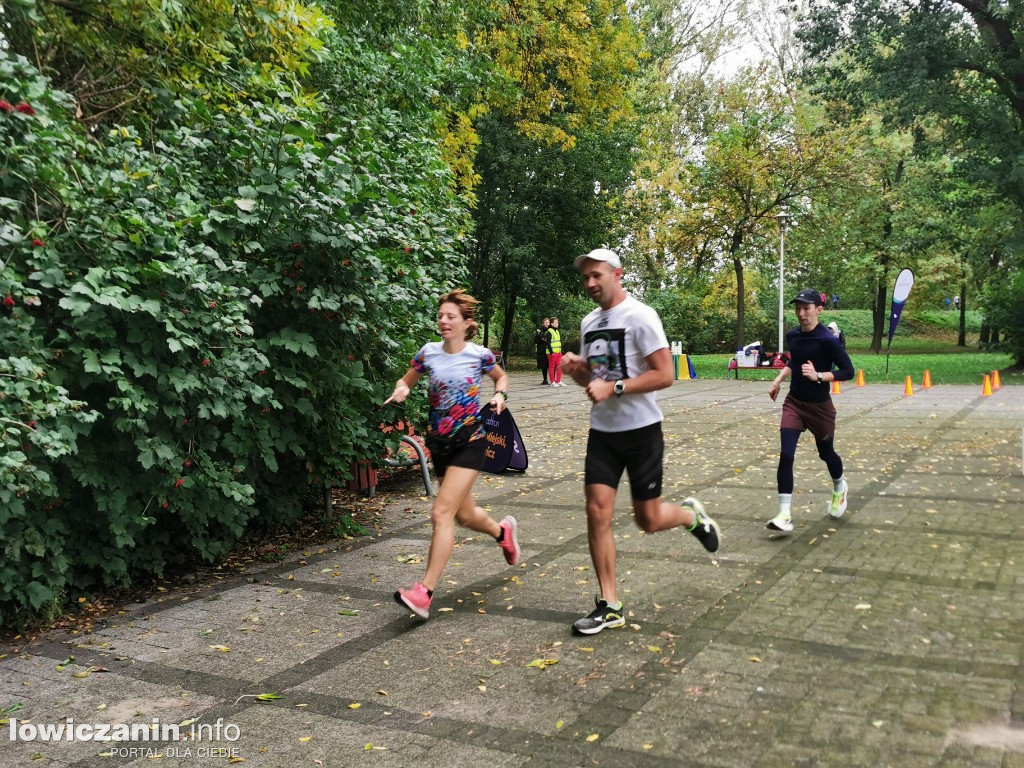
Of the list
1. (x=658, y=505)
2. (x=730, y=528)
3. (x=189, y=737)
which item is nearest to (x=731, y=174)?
(x=730, y=528)

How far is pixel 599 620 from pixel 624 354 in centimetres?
143

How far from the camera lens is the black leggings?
705 cm

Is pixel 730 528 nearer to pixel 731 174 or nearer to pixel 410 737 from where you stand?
pixel 410 737

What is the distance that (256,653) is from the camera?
4715 millimetres

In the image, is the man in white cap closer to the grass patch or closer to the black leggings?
the black leggings

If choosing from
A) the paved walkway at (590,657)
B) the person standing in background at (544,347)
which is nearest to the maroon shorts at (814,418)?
the paved walkway at (590,657)

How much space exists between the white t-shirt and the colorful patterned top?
0.78 meters

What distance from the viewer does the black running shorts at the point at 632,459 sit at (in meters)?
4.90

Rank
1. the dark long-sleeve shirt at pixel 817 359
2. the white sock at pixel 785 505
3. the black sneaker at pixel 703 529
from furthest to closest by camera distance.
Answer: the dark long-sleeve shirt at pixel 817 359 → the white sock at pixel 785 505 → the black sneaker at pixel 703 529

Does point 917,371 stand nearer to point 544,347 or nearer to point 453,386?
point 544,347

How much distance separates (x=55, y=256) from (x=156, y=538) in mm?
1980

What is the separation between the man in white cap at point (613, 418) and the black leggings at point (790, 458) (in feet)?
7.88

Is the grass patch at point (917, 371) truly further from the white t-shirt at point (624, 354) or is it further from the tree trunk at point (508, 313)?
the white t-shirt at point (624, 354)

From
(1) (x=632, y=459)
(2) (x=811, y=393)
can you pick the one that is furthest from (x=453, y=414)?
(2) (x=811, y=393)
